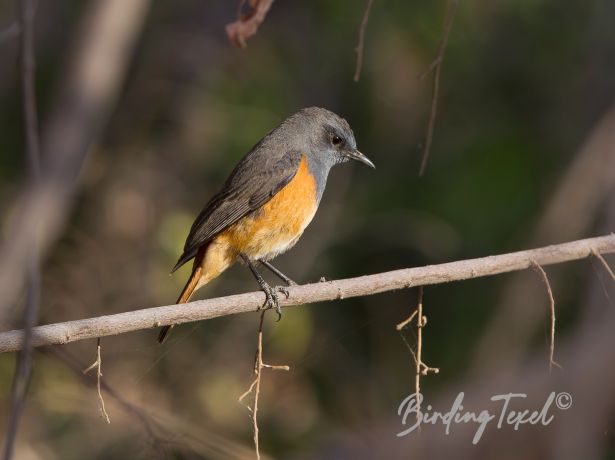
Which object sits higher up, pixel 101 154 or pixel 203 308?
pixel 203 308

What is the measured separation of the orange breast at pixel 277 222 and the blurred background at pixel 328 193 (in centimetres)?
115

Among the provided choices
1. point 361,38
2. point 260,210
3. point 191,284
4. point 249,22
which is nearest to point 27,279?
point 361,38

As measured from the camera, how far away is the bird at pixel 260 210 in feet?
14.5

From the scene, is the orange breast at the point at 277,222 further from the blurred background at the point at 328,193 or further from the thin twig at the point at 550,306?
the thin twig at the point at 550,306

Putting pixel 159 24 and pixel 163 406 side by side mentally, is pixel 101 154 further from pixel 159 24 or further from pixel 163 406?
pixel 163 406

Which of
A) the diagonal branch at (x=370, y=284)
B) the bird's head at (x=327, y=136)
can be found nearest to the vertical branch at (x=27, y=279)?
the diagonal branch at (x=370, y=284)

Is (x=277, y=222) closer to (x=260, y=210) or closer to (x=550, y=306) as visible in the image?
(x=260, y=210)

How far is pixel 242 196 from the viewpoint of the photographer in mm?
4523

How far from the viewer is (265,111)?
7480mm

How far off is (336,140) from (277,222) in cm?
65

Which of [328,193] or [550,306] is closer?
[550,306]

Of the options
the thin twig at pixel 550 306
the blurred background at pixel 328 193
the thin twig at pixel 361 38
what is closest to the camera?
the thin twig at pixel 550 306

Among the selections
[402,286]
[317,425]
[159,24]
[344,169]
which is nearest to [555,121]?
[344,169]

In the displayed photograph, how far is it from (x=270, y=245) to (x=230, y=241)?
0.21m
